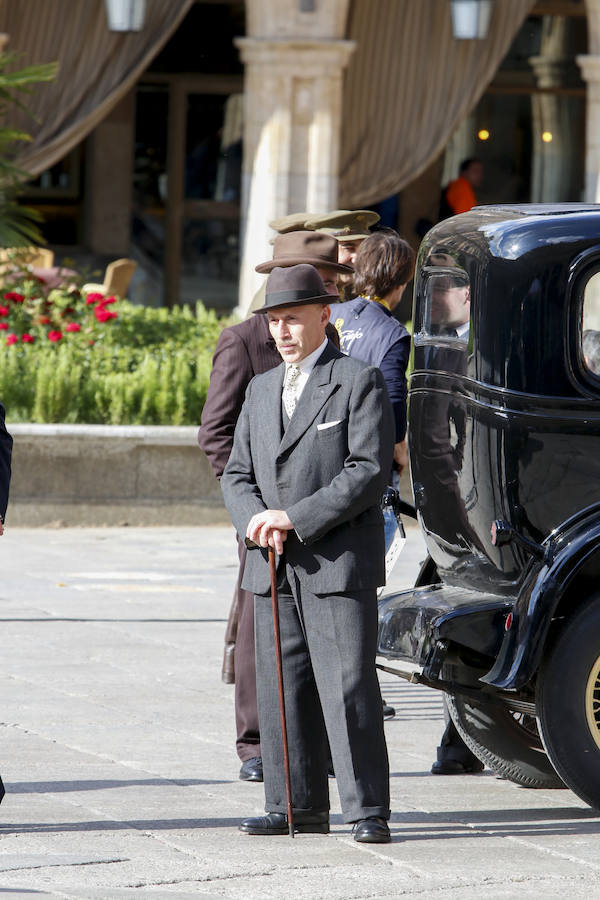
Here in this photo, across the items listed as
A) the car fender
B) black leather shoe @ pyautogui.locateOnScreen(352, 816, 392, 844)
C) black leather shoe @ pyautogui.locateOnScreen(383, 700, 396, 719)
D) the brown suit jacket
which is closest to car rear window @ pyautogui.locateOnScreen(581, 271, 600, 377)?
the car fender

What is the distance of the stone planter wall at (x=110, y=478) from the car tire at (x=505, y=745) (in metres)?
5.40

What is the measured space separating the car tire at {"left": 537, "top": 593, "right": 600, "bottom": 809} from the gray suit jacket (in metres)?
0.69

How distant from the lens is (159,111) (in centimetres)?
1973

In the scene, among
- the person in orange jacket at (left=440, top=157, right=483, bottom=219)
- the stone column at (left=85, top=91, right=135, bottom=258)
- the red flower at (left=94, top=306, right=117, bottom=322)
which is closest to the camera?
the red flower at (left=94, top=306, right=117, bottom=322)

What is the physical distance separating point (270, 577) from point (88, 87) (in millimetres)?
12003

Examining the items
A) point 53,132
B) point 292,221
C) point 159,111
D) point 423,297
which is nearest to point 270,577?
point 423,297

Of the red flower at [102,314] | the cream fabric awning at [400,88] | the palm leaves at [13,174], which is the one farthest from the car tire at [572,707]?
the cream fabric awning at [400,88]

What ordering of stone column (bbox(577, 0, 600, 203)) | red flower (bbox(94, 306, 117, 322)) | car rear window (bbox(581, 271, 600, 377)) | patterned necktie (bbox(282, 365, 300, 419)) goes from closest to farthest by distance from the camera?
patterned necktie (bbox(282, 365, 300, 419)), car rear window (bbox(581, 271, 600, 377)), red flower (bbox(94, 306, 117, 322)), stone column (bbox(577, 0, 600, 203))

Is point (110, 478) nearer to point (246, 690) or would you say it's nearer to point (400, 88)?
point (246, 690)

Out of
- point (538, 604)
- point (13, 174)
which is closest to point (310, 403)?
point (538, 604)

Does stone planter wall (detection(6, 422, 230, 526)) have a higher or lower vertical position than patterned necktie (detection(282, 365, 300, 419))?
lower

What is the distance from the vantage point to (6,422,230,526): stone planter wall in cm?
1120

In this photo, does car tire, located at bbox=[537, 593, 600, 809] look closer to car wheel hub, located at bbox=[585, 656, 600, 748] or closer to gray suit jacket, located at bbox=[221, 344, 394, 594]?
car wheel hub, located at bbox=[585, 656, 600, 748]

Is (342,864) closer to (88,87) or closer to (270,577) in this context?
(270,577)
